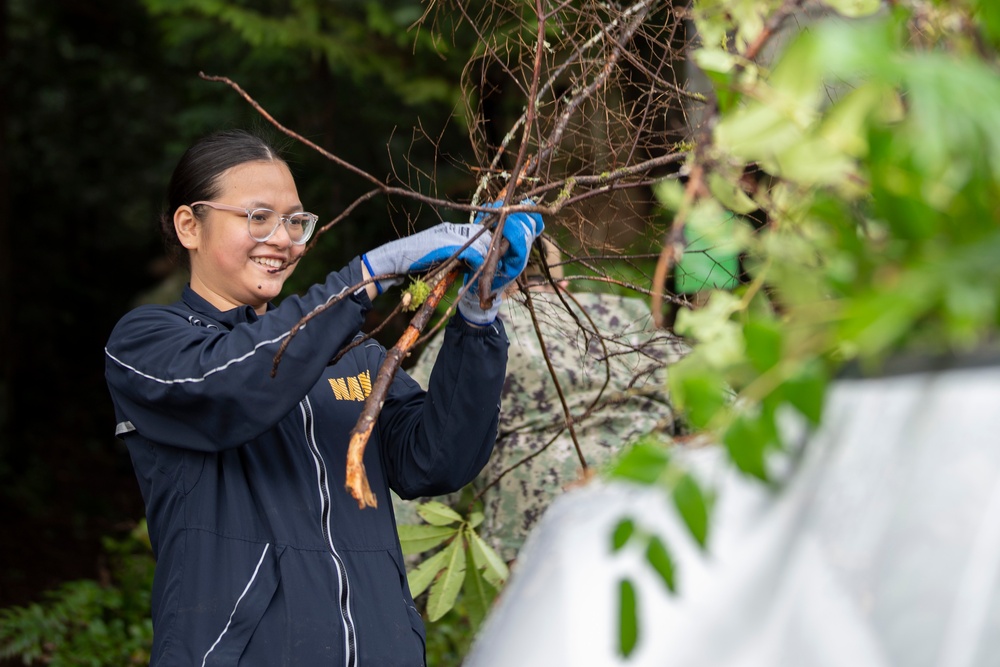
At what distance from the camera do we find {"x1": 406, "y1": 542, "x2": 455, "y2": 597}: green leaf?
7.87ft

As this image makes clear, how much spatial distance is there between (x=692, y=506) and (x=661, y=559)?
0.17ft

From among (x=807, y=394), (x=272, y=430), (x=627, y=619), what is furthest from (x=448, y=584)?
(x=807, y=394)

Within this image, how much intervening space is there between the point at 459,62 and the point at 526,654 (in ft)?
15.1

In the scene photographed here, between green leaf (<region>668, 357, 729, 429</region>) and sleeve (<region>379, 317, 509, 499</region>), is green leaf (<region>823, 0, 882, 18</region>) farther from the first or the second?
sleeve (<region>379, 317, 509, 499</region>)

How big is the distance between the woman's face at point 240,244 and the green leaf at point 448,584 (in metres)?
0.80

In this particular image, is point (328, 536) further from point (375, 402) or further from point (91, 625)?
point (91, 625)

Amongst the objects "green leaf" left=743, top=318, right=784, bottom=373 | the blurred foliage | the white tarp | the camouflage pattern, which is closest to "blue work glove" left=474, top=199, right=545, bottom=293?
the camouflage pattern

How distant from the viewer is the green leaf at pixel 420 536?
2.55 metres

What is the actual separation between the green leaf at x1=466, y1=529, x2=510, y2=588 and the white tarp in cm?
154

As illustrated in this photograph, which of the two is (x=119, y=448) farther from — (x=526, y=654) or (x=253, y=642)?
(x=526, y=654)

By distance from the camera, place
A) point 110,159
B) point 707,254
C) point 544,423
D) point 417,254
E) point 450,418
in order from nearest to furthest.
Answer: point 707,254, point 417,254, point 450,418, point 544,423, point 110,159

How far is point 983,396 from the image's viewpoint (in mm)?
730

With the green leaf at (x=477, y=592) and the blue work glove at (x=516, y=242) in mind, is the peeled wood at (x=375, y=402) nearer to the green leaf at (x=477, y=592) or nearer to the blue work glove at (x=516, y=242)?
the blue work glove at (x=516, y=242)

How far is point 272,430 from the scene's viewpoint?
1.96 m
